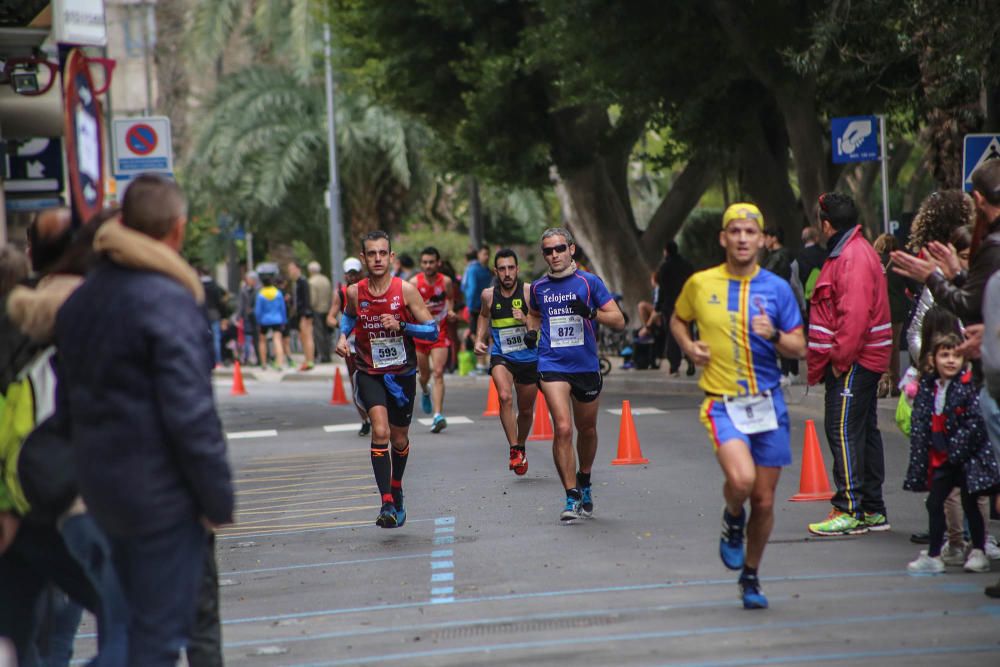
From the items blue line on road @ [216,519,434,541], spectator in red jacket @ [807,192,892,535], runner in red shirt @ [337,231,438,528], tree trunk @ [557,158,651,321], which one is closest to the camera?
spectator in red jacket @ [807,192,892,535]

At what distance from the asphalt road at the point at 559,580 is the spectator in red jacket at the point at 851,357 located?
25 cm

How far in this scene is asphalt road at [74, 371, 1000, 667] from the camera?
667cm

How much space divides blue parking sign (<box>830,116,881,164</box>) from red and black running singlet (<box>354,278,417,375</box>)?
8707 mm

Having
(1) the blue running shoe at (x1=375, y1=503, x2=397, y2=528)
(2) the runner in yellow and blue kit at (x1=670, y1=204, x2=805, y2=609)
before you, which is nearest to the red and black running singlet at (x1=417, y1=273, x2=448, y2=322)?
(1) the blue running shoe at (x1=375, y1=503, x2=397, y2=528)

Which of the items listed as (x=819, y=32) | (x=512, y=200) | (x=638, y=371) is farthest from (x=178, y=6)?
(x=819, y=32)

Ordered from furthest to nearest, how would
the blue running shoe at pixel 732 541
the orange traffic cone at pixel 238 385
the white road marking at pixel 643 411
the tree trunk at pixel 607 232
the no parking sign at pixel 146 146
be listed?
1. the tree trunk at pixel 607 232
2. the orange traffic cone at pixel 238 385
3. the white road marking at pixel 643 411
4. the no parking sign at pixel 146 146
5. the blue running shoe at pixel 732 541

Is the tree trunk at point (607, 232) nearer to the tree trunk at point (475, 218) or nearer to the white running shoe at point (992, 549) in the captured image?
the tree trunk at point (475, 218)

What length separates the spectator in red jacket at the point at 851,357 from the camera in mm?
9289

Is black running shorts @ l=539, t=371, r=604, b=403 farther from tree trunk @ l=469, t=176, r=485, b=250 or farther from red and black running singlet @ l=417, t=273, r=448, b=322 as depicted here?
tree trunk @ l=469, t=176, r=485, b=250

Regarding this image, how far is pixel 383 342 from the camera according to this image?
34.3ft

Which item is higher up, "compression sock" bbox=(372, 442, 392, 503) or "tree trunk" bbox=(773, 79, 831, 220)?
"tree trunk" bbox=(773, 79, 831, 220)

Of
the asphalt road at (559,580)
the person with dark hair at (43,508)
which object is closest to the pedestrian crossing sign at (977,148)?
the asphalt road at (559,580)

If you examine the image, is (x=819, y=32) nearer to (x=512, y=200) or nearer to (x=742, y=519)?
(x=742, y=519)

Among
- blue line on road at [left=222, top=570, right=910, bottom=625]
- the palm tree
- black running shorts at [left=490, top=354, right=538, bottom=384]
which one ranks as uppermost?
the palm tree
